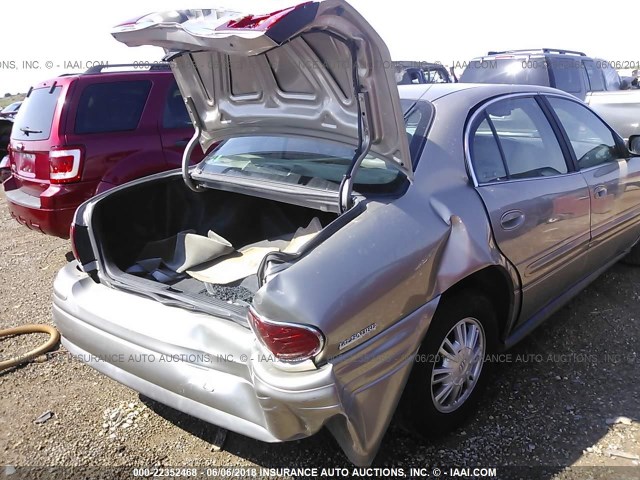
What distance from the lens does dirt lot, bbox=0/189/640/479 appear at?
2.42 metres

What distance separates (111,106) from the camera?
4.99m

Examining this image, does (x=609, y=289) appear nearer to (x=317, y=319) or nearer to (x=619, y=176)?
(x=619, y=176)

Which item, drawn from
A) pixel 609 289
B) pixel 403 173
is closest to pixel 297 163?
pixel 403 173

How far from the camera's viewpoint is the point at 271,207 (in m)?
3.46

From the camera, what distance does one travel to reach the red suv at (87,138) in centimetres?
461

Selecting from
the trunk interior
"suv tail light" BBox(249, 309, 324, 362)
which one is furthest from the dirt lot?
"suv tail light" BBox(249, 309, 324, 362)

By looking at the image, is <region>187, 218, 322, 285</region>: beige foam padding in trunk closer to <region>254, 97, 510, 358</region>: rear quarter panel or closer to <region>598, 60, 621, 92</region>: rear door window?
<region>254, 97, 510, 358</region>: rear quarter panel

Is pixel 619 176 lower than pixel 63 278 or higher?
higher

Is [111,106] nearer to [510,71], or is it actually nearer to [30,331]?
[30,331]

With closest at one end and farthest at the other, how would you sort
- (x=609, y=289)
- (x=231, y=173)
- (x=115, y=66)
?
(x=231, y=173)
(x=609, y=289)
(x=115, y=66)

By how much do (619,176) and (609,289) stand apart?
3.17 feet

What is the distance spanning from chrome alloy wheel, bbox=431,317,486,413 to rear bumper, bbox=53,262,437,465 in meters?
0.32

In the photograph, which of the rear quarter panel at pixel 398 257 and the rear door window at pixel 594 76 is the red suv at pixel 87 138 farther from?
the rear door window at pixel 594 76

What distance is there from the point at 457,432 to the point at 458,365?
360 millimetres
